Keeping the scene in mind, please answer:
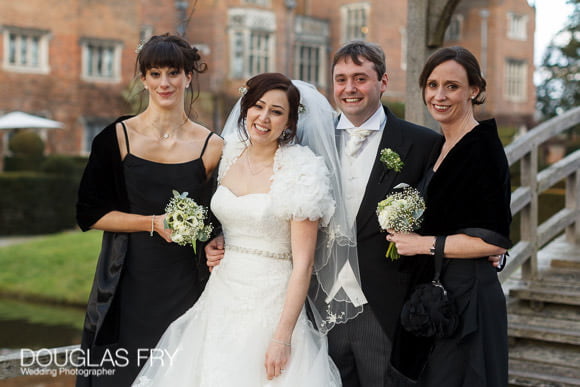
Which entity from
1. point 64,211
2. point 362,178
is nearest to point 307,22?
point 64,211

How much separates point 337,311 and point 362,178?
670 millimetres

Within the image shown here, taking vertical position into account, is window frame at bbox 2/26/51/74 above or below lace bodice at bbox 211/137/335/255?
above

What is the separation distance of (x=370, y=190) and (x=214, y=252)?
829 mm

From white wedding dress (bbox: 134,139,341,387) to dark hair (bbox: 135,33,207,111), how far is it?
675 mm

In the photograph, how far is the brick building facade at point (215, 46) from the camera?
83.4 feet

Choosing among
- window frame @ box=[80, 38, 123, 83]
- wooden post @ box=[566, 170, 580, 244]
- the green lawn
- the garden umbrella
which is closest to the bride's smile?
wooden post @ box=[566, 170, 580, 244]

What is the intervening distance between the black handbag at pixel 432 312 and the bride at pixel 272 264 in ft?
1.27

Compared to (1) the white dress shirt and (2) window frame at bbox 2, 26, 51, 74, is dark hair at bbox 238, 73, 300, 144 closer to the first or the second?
(1) the white dress shirt

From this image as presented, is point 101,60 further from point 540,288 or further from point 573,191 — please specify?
point 540,288

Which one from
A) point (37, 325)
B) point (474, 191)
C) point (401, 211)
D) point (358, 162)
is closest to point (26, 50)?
point (37, 325)

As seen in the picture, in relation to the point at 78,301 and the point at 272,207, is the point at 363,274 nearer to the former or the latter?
the point at 272,207

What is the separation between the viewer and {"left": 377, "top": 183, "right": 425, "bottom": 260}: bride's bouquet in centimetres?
330

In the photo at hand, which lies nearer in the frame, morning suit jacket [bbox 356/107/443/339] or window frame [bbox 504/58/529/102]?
morning suit jacket [bbox 356/107/443/339]

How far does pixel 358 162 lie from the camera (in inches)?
147
